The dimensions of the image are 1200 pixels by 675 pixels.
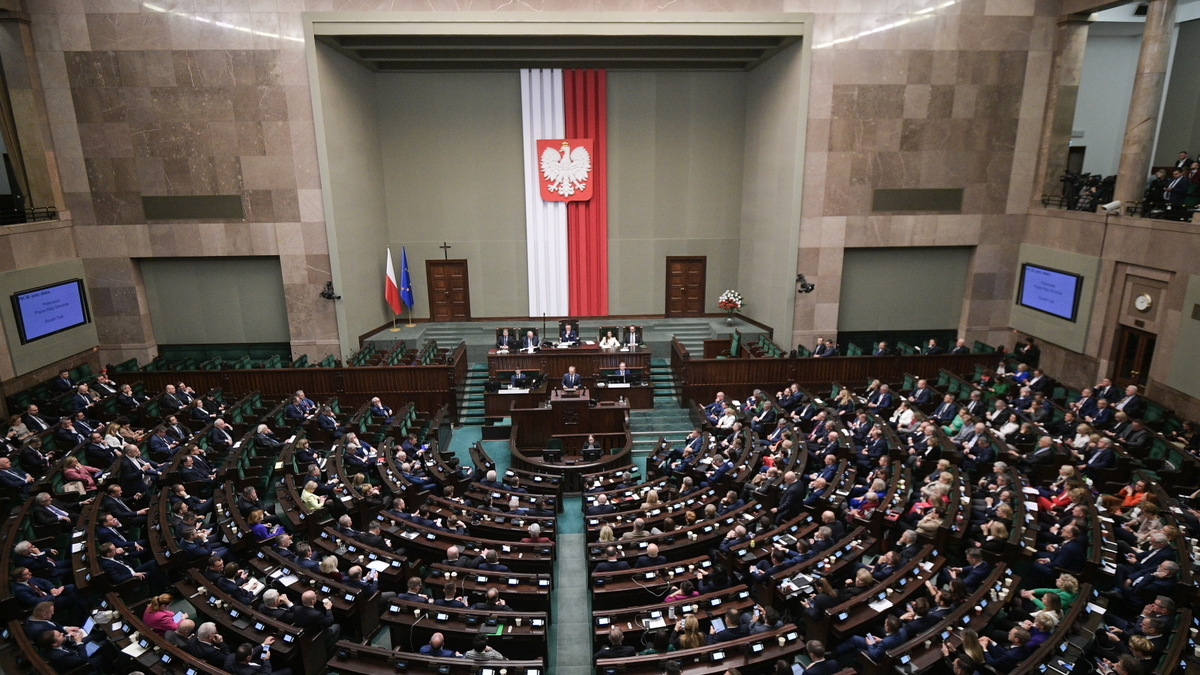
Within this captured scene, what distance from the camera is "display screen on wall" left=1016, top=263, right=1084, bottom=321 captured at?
1539 centimetres

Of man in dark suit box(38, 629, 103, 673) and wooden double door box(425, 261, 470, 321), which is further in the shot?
wooden double door box(425, 261, 470, 321)

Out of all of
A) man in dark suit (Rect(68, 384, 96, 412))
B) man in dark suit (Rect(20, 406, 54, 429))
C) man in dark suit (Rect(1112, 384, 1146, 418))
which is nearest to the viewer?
man in dark suit (Rect(20, 406, 54, 429))

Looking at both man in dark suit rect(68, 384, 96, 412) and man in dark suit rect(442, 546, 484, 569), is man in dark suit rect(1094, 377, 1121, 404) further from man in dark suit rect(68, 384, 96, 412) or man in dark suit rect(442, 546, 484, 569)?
man in dark suit rect(68, 384, 96, 412)

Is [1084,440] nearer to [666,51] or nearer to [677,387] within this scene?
[677,387]

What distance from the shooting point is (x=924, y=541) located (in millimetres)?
8625

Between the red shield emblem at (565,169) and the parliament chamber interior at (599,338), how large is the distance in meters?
0.10

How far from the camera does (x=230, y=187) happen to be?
54.4 ft

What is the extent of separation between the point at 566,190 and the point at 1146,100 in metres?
14.2

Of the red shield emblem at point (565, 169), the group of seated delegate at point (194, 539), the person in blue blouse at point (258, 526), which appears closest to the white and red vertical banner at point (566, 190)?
the red shield emblem at point (565, 169)

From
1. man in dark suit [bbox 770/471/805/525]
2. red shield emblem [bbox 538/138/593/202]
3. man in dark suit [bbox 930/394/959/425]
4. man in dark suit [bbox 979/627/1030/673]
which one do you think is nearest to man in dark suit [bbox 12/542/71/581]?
man in dark suit [bbox 770/471/805/525]

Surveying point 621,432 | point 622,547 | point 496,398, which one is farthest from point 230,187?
point 622,547

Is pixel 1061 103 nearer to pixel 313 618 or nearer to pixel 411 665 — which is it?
A: pixel 411 665

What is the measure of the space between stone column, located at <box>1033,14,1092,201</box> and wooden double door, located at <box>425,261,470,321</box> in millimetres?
16292

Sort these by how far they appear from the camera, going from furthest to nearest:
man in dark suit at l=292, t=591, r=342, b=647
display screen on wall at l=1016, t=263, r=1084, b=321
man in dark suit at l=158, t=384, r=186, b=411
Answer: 1. display screen on wall at l=1016, t=263, r=1084, b=321
2. man in dark suit at l=158, t=384, r=186, b=411
3. man in dark suit at l=292, t=591, r=342, b=647
